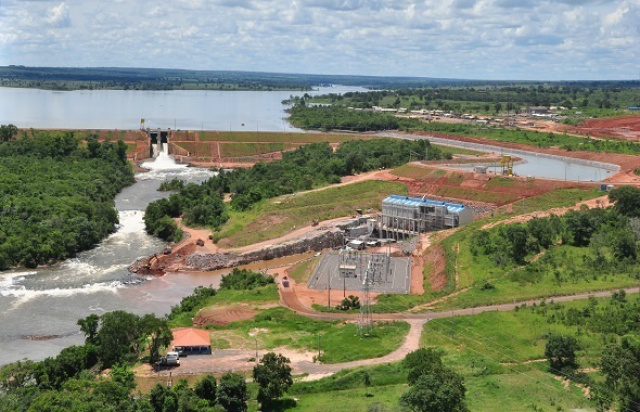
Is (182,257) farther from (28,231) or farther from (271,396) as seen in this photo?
(271,396)

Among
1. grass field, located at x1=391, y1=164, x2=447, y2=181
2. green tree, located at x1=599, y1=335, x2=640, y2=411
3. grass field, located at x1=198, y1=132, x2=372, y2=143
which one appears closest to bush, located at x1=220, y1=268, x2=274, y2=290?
green tree, located at x1=599, y1=335, x2=640, y2=411

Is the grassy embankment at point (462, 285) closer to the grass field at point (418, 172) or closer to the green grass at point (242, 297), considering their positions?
the green grass at point (242, 297)

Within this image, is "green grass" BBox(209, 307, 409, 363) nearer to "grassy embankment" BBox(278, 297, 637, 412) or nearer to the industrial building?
"grassy embankment" BBox(278, 297, 637, 412)

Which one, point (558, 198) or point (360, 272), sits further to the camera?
point (558, 198)

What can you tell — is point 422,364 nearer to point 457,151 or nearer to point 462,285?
point 462,285

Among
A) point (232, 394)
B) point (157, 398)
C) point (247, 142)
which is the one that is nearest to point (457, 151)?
point (247, 142)

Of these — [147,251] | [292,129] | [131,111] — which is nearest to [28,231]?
[147,251]
